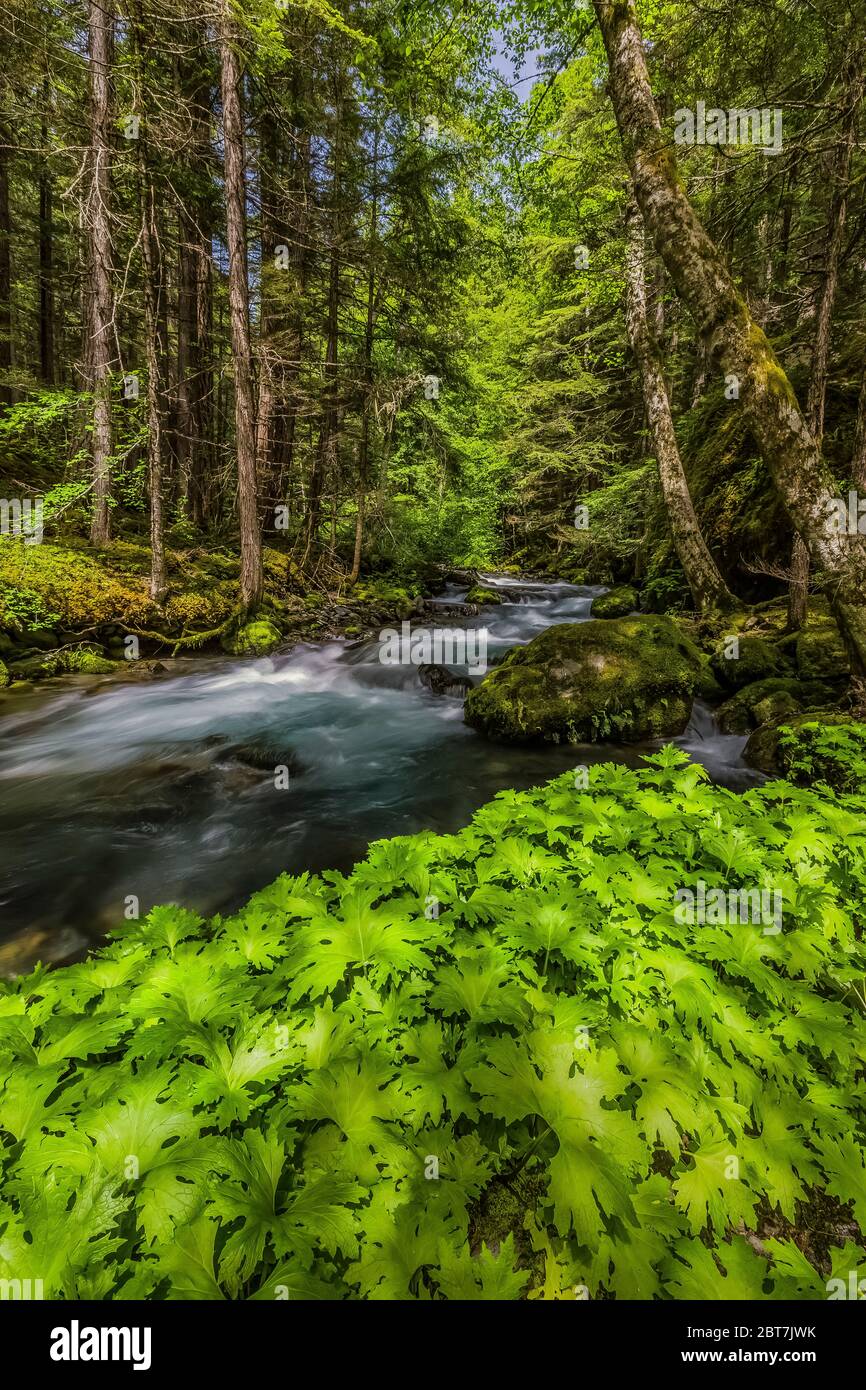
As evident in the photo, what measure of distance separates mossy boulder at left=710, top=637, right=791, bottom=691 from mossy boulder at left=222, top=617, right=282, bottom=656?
27.9 feet

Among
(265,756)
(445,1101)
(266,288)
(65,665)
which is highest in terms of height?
(266,288)

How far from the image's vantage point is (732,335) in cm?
542

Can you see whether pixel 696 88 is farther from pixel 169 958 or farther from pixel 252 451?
pixel 169 958

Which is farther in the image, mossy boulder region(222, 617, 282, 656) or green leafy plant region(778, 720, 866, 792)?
mossy boulder region(222, 617, 282, 656)

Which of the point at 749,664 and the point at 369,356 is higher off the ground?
the point at 369,356

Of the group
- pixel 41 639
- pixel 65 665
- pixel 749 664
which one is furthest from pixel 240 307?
pixel 749 664

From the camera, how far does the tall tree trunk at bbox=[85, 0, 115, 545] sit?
29.4 feet

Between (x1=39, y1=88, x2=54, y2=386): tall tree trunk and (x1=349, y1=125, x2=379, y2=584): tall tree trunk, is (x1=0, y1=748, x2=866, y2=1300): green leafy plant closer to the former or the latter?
(x1=349, y1=125, x2=379, y2=584): tall tree trunk

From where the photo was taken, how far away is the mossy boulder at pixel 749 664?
24.8ft

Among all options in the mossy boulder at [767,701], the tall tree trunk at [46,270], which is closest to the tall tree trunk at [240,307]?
the mossy boulder at [767,701]

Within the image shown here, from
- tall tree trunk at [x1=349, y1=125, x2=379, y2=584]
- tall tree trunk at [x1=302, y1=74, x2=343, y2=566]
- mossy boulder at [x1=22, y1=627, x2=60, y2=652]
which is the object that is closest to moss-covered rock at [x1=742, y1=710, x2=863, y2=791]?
mossy boulder at [x1=22, y1=627, x2=60, y2=652]

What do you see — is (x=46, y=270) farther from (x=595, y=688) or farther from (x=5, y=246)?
(x=595, y=688)

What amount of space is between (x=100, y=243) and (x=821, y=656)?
45.4 feet
